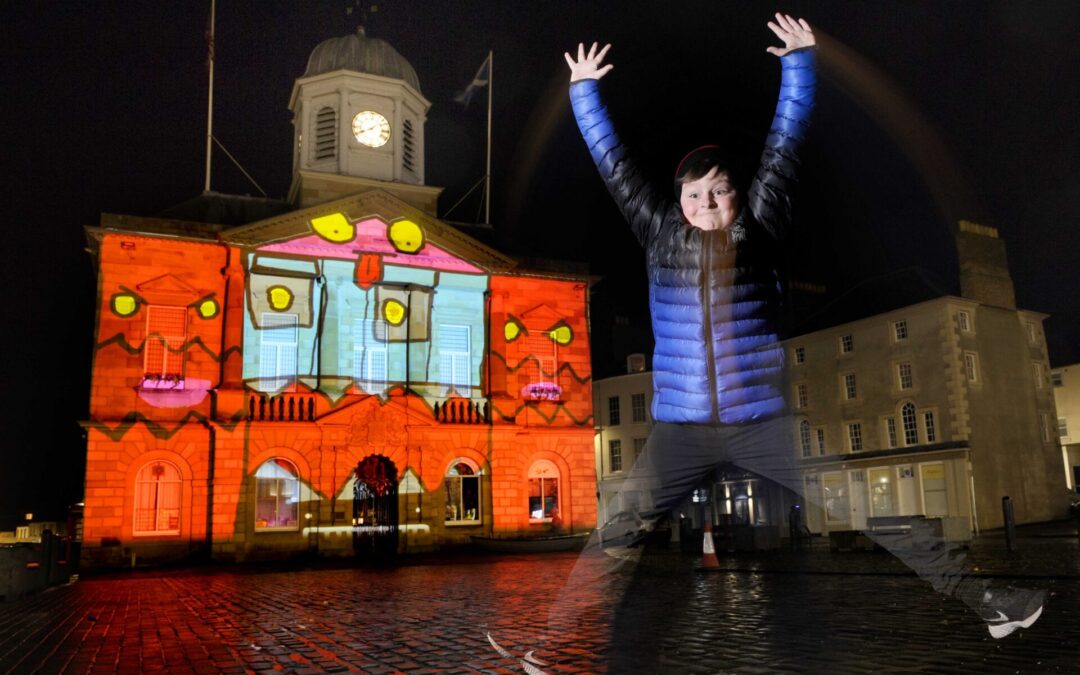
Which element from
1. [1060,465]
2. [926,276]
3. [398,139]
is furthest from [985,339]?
[398,139]

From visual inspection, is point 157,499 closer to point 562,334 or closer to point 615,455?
point 562,334

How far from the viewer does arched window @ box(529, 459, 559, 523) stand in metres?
33.5

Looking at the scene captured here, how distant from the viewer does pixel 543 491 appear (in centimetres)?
3384

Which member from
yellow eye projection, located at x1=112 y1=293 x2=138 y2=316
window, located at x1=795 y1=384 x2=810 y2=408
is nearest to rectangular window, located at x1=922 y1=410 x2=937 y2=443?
window, located at x1=795 y1=384 x2=810 y2=408

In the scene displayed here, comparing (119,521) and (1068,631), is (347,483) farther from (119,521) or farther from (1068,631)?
(1068,631)

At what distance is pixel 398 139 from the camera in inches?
1404

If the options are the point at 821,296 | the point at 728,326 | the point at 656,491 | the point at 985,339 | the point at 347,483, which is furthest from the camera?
the point at 821,296

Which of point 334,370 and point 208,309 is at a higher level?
point 208,309

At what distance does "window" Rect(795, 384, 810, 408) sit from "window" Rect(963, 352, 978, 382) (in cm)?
879

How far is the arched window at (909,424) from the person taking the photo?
137 ft

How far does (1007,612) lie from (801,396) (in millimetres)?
40510

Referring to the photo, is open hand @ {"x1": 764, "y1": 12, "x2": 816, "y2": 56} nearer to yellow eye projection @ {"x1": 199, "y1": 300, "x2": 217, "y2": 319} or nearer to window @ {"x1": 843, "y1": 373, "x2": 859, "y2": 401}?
yellow eye projection @ {"x1": 199, "y1": 300, "x2": 217, "y2": 319}

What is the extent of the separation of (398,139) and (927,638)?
30.6 metres

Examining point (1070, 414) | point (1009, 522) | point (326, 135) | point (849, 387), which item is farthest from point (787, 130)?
point (1070, 414)
